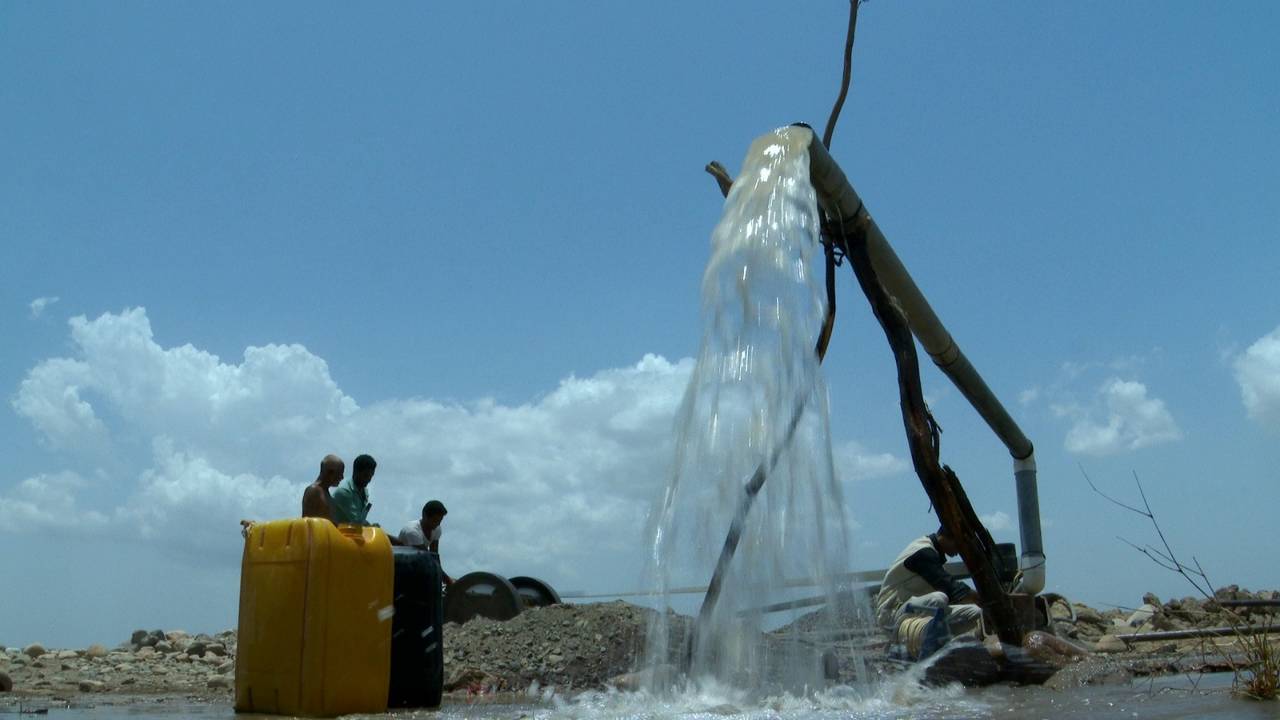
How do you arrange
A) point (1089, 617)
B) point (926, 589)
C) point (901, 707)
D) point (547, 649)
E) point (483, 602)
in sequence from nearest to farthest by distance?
point (901, 707), point (926, 589), point (547, 649), point (483, 602), point (1089, 617)

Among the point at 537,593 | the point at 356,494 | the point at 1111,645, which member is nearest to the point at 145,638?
the point at 537,593

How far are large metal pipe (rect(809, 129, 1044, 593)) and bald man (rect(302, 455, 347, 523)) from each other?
Answer: 3870mm

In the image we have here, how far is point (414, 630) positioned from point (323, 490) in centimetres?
126

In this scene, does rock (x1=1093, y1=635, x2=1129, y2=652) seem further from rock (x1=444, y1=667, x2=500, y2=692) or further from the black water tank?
the black water tank

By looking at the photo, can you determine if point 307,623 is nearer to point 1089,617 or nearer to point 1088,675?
point 1088,675

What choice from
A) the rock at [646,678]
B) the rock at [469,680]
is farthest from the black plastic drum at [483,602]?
the rock at [646,678]

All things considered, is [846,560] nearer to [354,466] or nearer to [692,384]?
[692,384]

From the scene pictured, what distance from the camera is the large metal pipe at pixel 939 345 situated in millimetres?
7887

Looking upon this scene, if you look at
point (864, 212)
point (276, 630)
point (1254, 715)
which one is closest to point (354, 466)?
point (276, 630)

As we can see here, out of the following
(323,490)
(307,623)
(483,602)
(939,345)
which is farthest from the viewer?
(483,602)

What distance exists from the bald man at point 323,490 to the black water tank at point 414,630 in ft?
3.08

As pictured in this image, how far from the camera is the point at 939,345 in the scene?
9578mm

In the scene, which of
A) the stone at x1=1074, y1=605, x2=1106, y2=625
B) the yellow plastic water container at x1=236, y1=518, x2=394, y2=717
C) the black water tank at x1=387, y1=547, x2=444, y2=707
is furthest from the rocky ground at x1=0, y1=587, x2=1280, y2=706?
the stone at x1=1074, y1=605, x2=1106, y2=625

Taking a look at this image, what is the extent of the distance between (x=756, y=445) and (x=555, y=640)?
12.1ft
